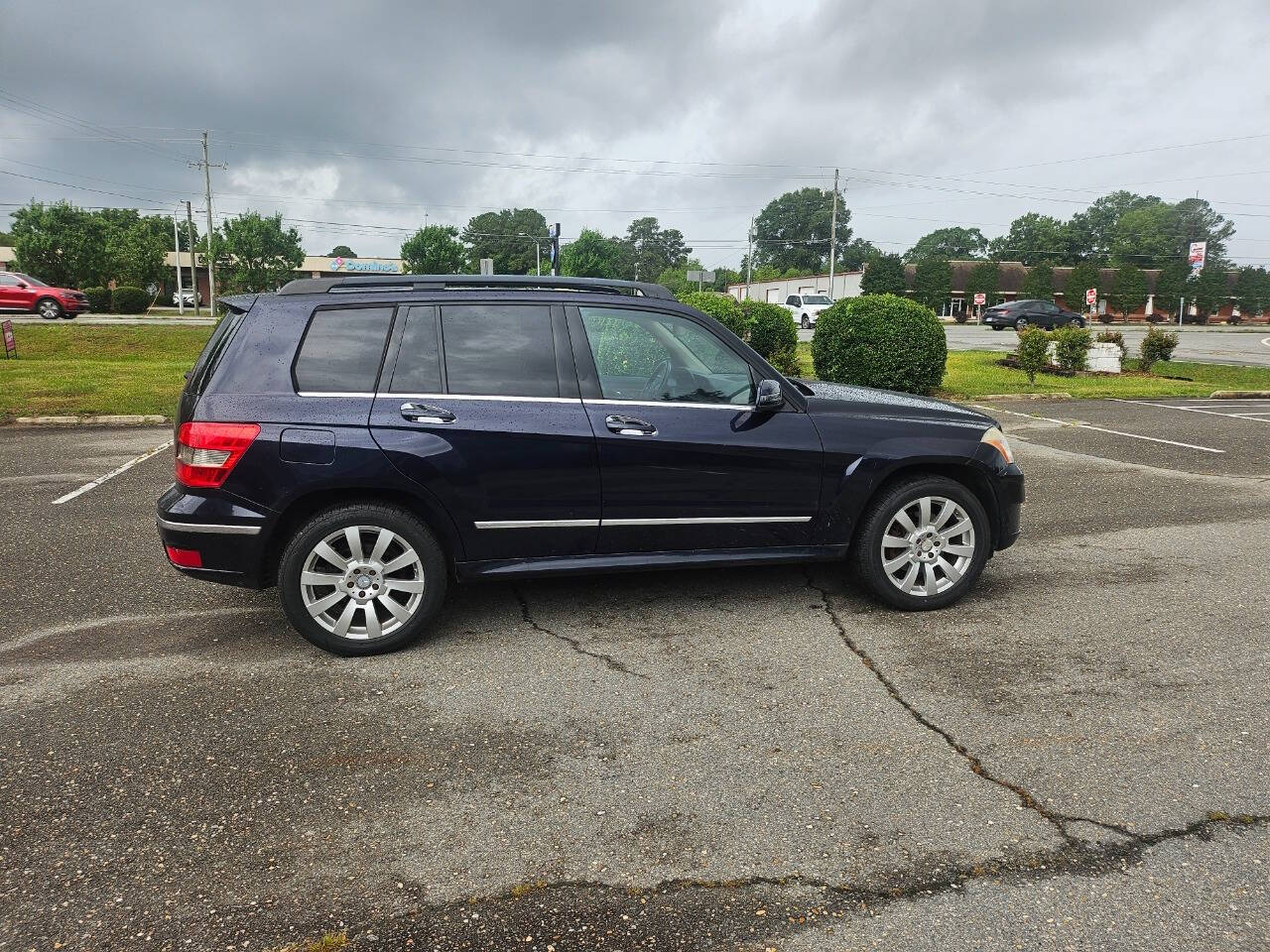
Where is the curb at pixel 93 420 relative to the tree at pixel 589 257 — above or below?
below

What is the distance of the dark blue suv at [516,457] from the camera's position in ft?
13.4

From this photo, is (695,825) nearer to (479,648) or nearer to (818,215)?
(479,648)

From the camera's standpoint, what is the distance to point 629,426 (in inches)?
171

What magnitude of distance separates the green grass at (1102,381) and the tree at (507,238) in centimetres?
9861

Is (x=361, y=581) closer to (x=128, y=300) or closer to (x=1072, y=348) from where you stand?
(x=1072, y=348)

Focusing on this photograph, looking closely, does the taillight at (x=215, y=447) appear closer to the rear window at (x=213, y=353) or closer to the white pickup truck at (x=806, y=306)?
the rear window at (x=213, y=353)

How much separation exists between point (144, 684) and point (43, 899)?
1.53 meters

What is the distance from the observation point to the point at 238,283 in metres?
60.1

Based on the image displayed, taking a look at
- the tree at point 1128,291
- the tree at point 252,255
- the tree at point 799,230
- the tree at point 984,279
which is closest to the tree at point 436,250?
the tree at point 252,255

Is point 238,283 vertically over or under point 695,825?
over

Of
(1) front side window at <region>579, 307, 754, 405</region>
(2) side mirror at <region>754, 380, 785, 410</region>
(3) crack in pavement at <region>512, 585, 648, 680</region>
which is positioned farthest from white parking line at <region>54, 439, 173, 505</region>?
(2) side mirror at <region>754, 380, 785, 410</region>

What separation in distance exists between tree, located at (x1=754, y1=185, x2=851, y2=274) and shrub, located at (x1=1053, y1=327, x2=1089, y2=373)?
12801cm

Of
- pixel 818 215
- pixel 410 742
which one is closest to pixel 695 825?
pixel 410 742

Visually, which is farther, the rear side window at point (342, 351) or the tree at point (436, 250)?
the tree at point (436, 250)
